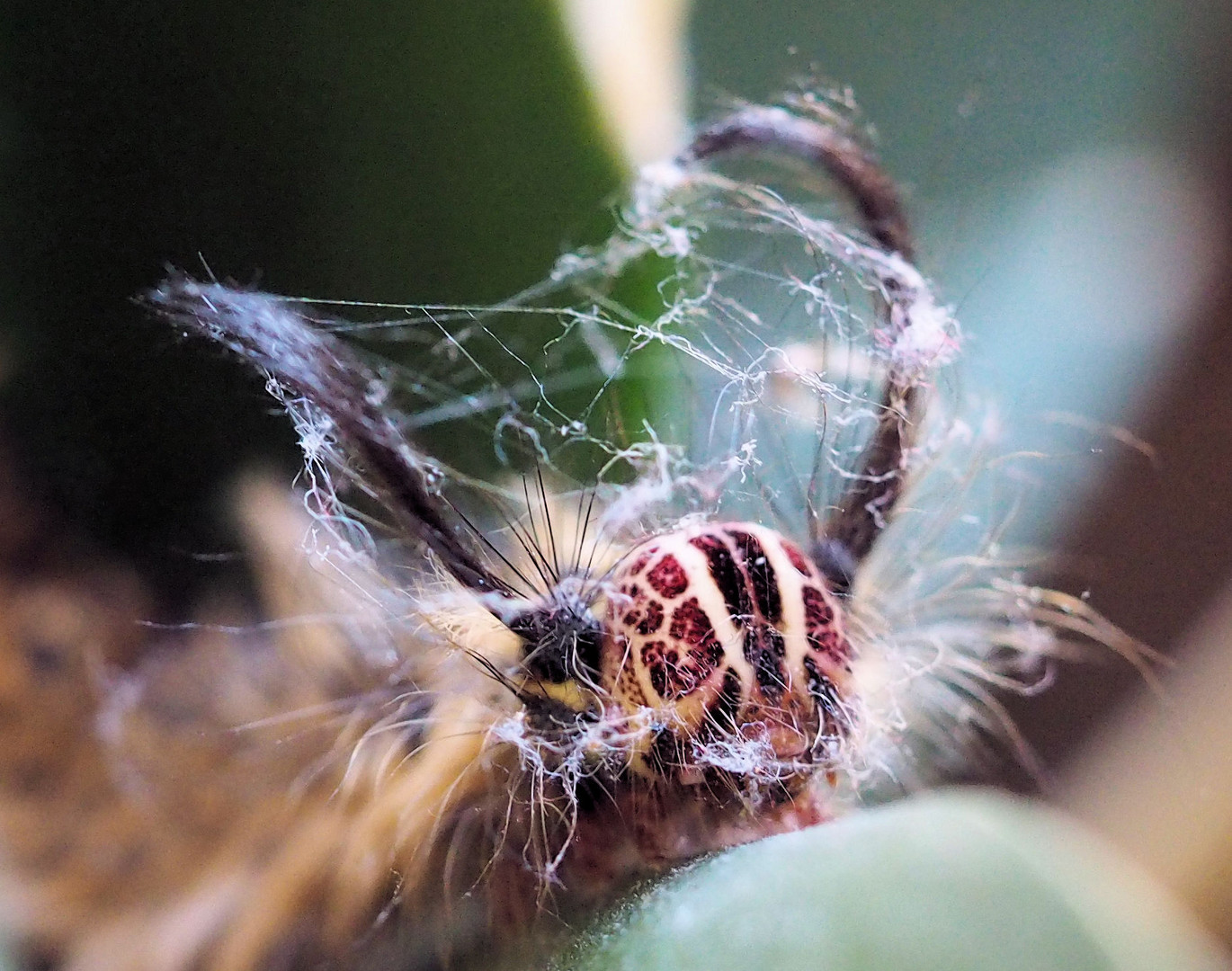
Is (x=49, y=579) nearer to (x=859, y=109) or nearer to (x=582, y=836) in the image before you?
(x=582, y=836)

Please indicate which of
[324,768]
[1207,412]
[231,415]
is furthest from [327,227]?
[1207,412]

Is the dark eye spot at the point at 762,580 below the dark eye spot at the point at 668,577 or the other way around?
the other way around

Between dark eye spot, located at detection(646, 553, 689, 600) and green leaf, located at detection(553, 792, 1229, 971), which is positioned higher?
dark eye spot, located at detection(646, 553, 689, 600)

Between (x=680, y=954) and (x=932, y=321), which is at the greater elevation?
(x=932, y=321)

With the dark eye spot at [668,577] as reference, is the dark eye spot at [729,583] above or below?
above

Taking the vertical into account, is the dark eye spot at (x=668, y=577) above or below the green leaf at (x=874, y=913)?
above

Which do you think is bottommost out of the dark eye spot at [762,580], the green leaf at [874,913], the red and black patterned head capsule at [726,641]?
the green leaf at [874,913]
